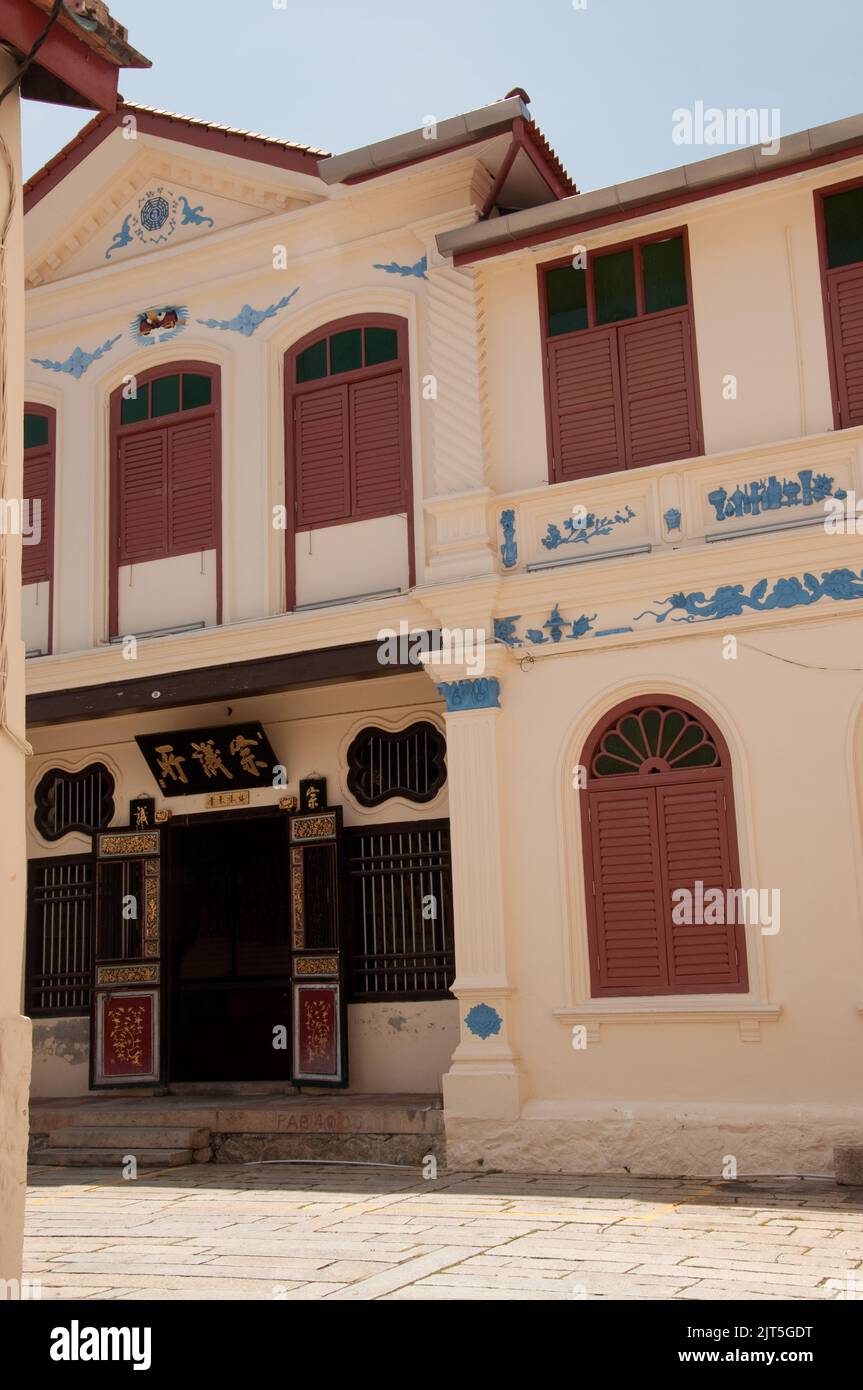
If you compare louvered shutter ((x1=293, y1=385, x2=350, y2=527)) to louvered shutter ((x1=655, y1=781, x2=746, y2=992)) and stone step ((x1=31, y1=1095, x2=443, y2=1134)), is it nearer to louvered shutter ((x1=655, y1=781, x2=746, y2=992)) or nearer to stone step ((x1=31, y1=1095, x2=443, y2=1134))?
louvered shutter ((x1=655, y1=781, x2=746, y2=992))

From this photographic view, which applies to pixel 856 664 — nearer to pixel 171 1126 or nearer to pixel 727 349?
pixel 727 349

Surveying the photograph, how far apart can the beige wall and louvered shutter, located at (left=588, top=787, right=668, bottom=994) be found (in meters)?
5.30

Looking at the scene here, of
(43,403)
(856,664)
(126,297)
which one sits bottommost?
(856,664)

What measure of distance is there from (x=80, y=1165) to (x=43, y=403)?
23.2 feet

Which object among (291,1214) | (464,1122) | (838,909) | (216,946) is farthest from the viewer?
(216,946)

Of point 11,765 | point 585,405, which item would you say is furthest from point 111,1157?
point 585,405

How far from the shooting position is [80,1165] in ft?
36.9

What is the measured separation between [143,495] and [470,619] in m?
3.78

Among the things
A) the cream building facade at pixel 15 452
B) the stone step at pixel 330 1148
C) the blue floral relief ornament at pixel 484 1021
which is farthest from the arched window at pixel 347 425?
the cream building facade at pixel 15 452

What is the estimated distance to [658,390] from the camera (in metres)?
10.7

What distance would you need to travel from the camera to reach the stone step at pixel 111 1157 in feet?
35.9

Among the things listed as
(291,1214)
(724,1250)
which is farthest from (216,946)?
(724,1250)

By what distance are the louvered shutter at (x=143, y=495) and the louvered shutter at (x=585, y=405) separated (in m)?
3.86

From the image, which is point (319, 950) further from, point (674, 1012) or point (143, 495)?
point (143, 495)
